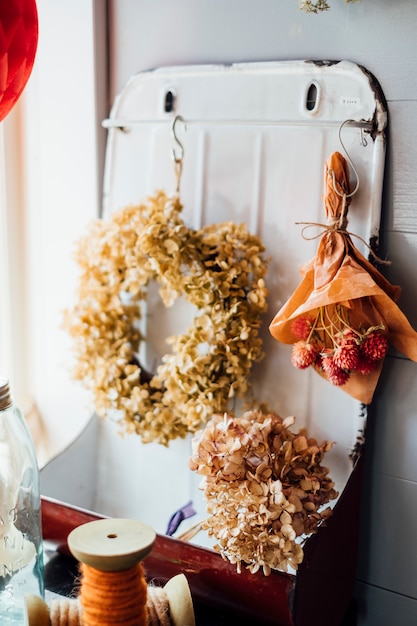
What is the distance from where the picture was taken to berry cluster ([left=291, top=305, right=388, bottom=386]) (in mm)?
951

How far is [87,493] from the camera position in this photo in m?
1.31

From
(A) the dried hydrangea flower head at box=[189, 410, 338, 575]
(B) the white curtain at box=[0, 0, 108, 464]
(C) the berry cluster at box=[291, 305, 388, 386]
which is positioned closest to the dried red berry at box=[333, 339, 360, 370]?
(C) the berry cluster at box=[291, 305, 388, 386]

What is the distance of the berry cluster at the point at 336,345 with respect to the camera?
0.95 meters

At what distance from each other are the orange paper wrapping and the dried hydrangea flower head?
132 millimetres

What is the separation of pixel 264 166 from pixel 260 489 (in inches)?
19.1

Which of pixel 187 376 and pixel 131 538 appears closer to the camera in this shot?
pixel 131 538

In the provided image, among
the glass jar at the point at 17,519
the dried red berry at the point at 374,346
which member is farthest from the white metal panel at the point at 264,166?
the glass jar at the point at 17,519

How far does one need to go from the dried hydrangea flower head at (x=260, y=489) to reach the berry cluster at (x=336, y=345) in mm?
89

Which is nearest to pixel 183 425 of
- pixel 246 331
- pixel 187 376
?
pixel 187 376

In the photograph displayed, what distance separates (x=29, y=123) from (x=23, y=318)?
37cm

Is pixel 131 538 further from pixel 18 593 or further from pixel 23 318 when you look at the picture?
pixel 23 318

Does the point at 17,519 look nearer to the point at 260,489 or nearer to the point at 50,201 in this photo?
the point at 260,489

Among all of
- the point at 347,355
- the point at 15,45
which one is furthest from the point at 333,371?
the point at 15,45

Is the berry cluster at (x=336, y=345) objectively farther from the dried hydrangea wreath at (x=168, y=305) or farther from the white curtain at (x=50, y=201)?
the white curtain at (x=50, y=201)
